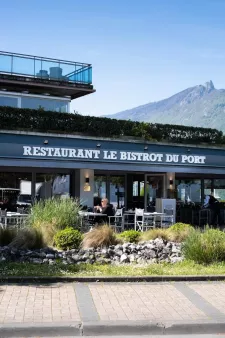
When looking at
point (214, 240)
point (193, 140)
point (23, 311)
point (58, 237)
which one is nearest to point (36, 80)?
point (193, 140)

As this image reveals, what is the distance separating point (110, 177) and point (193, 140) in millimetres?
4541

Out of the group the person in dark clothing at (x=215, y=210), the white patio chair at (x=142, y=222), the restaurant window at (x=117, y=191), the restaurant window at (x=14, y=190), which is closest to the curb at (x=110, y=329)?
the white patio chair at (x=142, y=222)

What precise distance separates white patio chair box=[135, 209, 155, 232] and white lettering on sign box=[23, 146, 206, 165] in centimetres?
357

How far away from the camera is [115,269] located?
10.3 metres

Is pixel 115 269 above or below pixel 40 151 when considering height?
below

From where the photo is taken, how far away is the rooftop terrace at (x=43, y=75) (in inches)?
968

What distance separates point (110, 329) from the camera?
650cm

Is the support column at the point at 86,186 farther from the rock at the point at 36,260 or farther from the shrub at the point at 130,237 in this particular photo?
the rock at the point at 36,260

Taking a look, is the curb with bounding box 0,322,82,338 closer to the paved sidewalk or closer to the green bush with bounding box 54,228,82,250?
the paved sidewalk

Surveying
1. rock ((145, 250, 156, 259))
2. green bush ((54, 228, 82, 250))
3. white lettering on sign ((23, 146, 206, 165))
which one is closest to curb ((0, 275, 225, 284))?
rock ((145, 250, 156, 259))

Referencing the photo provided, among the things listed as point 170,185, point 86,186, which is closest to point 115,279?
point 86,186

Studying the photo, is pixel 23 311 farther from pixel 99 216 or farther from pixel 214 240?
pixel 99 216

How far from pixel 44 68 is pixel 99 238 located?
15.1 metres

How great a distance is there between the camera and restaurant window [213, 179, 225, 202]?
26.6m
